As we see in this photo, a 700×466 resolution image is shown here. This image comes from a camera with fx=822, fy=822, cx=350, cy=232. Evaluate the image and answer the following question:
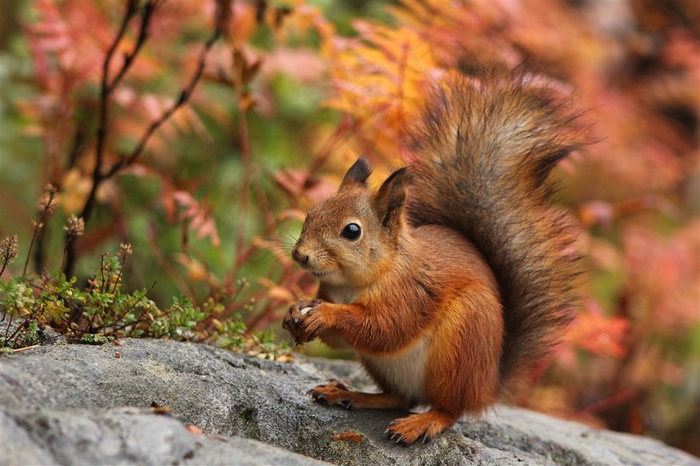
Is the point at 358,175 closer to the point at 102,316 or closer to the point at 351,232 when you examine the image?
the point at 351,232

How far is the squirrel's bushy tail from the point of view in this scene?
255cm

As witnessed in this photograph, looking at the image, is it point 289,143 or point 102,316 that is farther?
point 289,143

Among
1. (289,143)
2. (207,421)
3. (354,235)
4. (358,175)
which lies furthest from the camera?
(289,143)

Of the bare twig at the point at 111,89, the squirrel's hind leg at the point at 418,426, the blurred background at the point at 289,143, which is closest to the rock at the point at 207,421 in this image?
the squirrel's hind leg at the point at 418,426

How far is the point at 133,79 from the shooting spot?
4.73 m

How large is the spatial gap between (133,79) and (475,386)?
318 centimetres

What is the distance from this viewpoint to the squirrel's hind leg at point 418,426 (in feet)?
7.39

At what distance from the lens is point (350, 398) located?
2441 millimetres

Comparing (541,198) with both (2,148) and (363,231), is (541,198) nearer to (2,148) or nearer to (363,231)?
(363,231)

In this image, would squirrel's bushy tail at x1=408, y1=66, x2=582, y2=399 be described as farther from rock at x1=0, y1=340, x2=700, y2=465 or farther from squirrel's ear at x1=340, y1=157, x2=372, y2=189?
rock at x1=0, y1=340, x2=700, y2=465

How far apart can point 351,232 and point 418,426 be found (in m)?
0.57

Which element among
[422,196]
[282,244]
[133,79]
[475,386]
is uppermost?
[133,79]

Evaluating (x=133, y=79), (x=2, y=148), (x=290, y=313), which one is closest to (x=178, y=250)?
(x=133, y=79)

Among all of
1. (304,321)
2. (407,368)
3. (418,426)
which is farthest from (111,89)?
(418,426)
